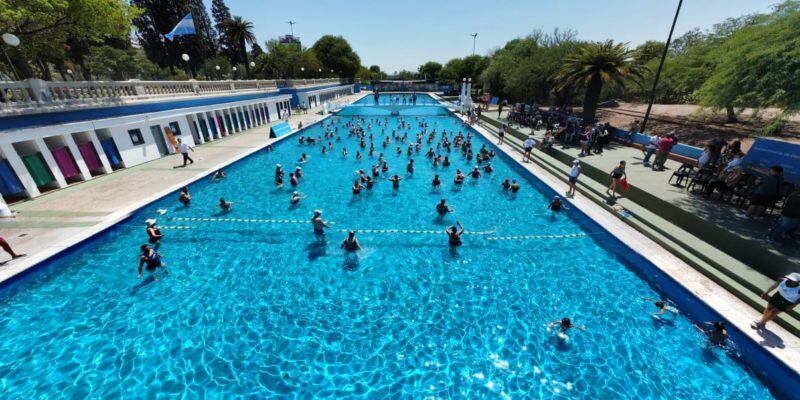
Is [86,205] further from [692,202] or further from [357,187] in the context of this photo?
[692,202]

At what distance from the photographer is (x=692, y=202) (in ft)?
33.9

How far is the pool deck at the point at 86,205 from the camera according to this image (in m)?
9.24

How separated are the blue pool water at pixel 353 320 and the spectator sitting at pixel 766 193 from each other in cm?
377

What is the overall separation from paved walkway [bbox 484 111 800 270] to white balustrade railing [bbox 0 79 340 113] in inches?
991

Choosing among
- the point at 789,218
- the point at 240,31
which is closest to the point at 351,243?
the point at 789,218

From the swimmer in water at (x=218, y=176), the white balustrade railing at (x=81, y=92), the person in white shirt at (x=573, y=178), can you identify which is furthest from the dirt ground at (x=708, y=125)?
the white balustrade railing at (x=81, y=92)

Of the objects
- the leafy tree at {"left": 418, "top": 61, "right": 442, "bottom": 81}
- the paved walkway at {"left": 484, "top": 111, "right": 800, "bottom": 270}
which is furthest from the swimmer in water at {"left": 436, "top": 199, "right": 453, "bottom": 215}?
the leafy tree at {"left": 418, "top": 61, "right": 442, "bottom": 81}

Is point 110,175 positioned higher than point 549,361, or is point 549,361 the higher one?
point 110,175

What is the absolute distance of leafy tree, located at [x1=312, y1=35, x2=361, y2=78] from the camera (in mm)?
88938

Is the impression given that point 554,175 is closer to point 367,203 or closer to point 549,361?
point 367,203

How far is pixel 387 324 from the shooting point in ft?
25.1

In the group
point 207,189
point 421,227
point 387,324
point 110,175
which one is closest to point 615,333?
point 387,324

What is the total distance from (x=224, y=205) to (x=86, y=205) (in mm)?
5078

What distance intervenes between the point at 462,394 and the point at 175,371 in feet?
20.0
